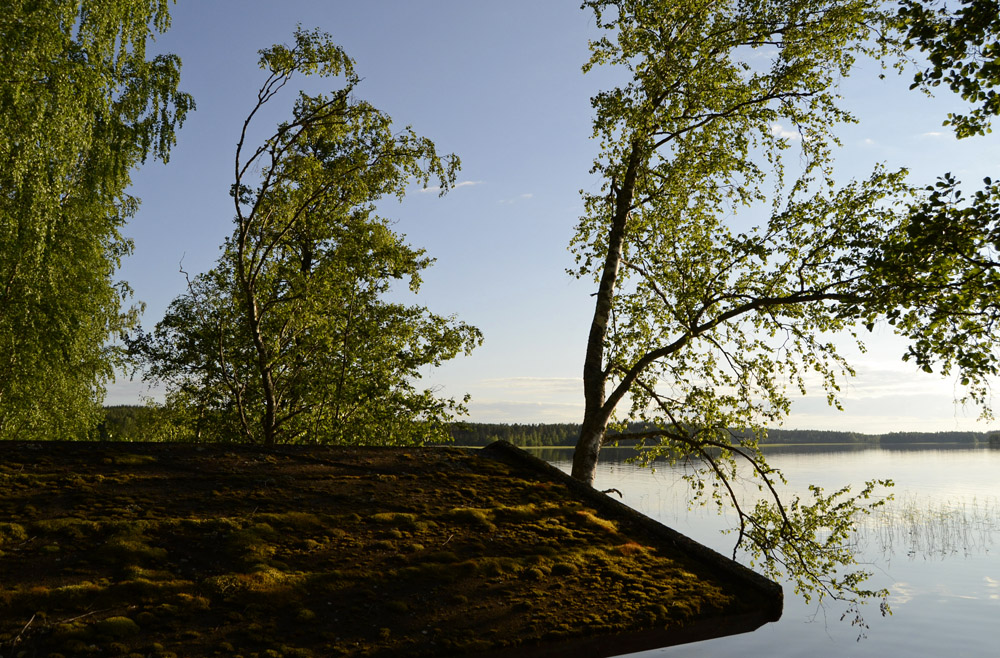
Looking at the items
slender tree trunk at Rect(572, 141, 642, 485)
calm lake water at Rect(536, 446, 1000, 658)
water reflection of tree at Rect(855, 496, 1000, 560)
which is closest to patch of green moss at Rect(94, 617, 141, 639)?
calm lake water at Rect(536, 446, 1000, 658)

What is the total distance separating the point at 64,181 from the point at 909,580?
79.9 ft

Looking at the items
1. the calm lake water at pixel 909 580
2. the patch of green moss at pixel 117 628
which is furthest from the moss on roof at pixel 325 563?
the calm lake water at pixel 909 580

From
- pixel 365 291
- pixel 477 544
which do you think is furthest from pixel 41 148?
pixel 477 544

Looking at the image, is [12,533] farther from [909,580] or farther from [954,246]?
[909,580]

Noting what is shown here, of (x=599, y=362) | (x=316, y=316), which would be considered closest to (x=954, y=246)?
(x=599, y=362)

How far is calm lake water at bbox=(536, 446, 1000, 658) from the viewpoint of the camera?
11.2 m

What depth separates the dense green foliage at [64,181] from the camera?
39.2 feet

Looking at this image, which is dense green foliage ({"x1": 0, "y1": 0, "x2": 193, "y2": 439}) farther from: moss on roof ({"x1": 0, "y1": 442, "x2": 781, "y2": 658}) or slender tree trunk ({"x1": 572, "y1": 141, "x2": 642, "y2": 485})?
slender tree trunk ({"x1": 572, "y1": 141, "x2": 642, "y2": 485})

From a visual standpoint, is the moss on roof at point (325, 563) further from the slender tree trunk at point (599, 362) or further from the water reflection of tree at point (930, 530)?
the water reflection of tree at point (930, 530)

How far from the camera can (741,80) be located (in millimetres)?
14078

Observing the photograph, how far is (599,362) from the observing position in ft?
43.7

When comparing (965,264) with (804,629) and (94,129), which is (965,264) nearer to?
(804,629)

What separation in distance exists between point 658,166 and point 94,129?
12.0 metres

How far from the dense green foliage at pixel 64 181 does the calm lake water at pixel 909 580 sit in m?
12.8
